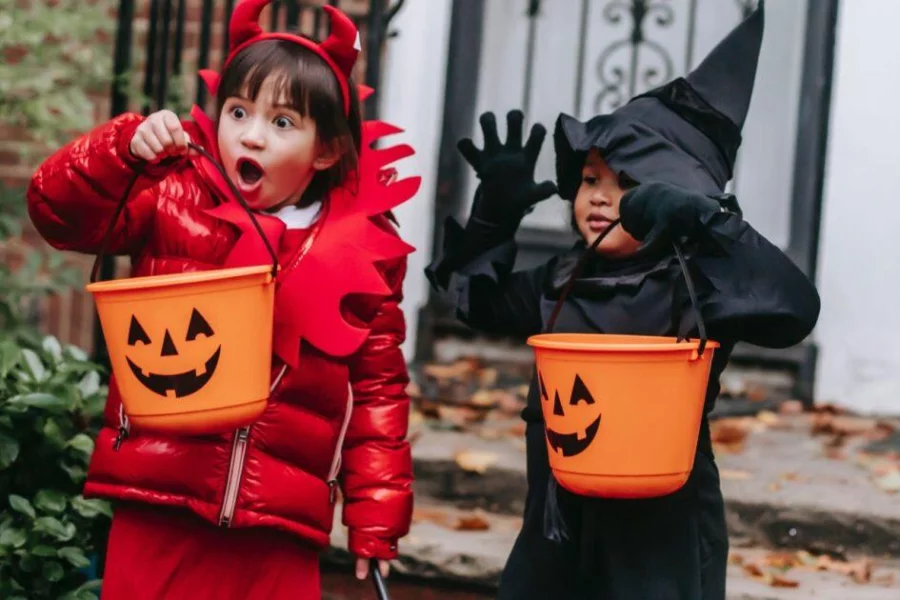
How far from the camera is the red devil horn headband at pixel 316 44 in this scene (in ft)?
7.20

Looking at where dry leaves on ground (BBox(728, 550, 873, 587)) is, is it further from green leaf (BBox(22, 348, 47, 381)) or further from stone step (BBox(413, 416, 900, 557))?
green leaf (BBox(22, 348, 47, 381))

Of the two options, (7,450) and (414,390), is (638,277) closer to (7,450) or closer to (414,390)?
(7,450)

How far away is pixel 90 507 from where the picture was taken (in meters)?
2.71

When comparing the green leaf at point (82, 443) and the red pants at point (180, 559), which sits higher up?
the green leaf at point (82, 443)

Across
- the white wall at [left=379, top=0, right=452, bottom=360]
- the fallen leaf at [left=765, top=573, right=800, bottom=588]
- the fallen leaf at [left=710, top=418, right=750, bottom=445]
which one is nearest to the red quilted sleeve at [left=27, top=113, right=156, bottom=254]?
the fallen leaf at [left=765, top=573, right=800, bottom=588]

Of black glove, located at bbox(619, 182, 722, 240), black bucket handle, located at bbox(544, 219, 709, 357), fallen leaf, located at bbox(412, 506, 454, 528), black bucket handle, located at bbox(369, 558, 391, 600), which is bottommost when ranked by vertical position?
fallen leaf, located at bbox(412, 506, 454, 528)

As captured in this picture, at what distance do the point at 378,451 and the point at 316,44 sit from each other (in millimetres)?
758

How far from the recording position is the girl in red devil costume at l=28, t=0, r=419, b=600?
2135 mm

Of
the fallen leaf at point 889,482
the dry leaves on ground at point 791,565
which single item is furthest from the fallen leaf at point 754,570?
the fallen leaf at point 889,482

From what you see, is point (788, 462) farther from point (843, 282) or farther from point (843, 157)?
point (843, 157)

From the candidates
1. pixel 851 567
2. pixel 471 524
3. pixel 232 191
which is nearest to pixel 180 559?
pixel 232 191

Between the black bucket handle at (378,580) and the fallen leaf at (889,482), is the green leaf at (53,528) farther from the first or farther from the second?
the fallen leaf at (889,482)

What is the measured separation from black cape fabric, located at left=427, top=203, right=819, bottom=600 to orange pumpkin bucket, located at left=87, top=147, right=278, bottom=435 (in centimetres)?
60

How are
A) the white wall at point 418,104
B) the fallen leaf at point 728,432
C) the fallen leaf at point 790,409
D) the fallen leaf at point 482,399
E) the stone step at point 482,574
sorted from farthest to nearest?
the white wall at point 418,104, the fallen leaf at point 790,409, the fallen leaf at point 482,399, the fallen leaf at point 728,432, the stone step at point 482,574
